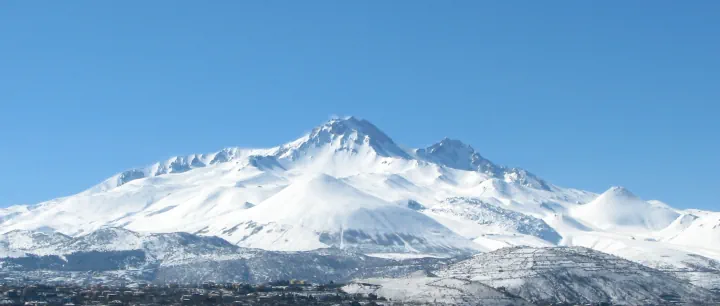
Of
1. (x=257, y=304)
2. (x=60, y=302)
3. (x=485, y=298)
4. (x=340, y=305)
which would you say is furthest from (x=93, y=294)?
(x=485, y=298)

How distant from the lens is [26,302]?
Result: 604ft

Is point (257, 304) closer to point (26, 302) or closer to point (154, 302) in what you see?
point (154, 302)

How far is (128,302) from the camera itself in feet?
607

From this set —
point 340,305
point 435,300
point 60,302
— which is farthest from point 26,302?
point 435,300

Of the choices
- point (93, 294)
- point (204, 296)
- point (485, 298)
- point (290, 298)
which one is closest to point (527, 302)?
point (485, 298)

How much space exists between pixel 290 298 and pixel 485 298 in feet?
103

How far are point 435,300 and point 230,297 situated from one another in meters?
32.8

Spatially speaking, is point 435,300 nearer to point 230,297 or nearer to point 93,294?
point 230,297

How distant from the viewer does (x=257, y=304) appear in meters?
183

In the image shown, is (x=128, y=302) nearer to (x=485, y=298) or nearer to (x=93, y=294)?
(x=93, y=294)

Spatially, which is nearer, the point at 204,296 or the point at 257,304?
the point at 257,304

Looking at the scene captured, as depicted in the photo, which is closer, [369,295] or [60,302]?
[60,302]

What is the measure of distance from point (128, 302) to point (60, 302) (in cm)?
1038

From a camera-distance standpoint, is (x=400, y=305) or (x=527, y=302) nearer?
(x=400, y=305)
